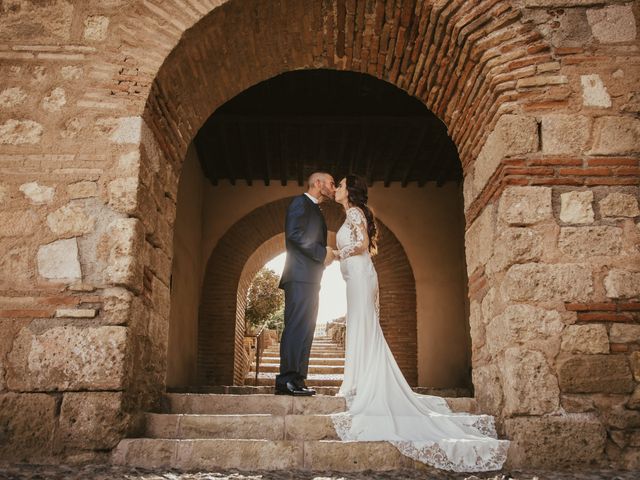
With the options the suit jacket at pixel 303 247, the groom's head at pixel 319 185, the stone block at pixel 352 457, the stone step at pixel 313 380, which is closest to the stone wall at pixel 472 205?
the stone block at pixel 352 457

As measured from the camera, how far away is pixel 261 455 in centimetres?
322

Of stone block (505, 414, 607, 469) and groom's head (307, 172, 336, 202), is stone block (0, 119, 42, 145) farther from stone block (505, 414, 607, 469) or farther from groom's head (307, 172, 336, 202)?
stone block (505, 414, 607, 469)

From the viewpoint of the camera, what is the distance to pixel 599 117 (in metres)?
3.65

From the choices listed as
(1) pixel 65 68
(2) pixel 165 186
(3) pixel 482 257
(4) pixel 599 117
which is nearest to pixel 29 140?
(1) pixel 65 68

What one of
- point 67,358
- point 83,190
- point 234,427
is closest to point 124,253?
point 83,190

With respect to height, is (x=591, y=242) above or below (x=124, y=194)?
below

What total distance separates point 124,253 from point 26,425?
109cm

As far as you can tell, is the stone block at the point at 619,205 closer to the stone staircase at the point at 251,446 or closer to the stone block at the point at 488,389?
the stone block at the point at 488,389

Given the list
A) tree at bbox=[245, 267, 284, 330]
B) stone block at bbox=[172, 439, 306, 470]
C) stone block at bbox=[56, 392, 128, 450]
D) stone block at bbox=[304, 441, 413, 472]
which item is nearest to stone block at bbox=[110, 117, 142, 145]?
stone block at bbox=[56, 392, 128, 450]

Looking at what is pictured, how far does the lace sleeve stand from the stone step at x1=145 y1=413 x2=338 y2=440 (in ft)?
4.72

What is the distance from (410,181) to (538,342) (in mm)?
6477

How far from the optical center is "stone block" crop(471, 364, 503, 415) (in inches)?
141

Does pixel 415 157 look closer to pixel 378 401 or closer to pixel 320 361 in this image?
pixel 320 361

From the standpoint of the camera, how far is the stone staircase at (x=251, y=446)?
3195mm
